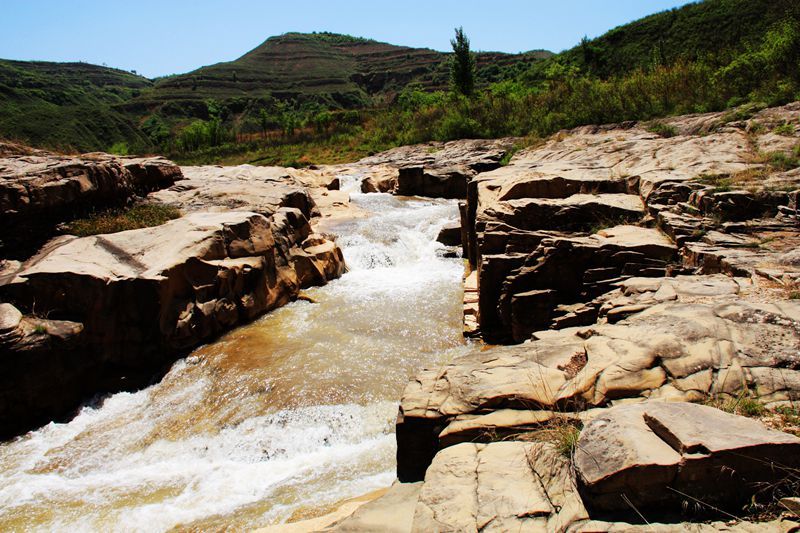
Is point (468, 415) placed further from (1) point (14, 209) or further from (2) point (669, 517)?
(1) point (14, 209)

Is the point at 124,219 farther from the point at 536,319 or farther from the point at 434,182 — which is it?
the point at 434,182

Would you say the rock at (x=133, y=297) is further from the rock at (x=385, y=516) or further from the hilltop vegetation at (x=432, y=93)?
the hilltop vegetation at (x=432, y=93)

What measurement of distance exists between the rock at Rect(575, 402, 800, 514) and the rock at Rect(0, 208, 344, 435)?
7.85 metres

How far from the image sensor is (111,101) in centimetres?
10244

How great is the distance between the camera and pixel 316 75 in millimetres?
106625

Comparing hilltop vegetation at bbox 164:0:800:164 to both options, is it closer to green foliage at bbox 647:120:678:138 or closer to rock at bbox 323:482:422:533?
green foliage at bbox 647:120:678:138

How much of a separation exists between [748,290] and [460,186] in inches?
652

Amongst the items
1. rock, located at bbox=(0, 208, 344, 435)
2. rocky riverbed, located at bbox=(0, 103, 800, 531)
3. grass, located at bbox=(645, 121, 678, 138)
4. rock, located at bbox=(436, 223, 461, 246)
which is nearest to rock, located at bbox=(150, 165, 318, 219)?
rocky riverbed, located at bbox=(0, 103, 800, 531)

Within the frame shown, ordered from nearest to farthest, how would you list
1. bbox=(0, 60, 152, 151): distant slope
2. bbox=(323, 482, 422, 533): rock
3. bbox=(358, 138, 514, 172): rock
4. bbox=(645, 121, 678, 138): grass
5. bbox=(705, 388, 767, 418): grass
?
bbox=(323, 482, 422, 533): rock
bbox=(705, 388, 767, 418): grass
bbox=(645, 121, 678, 138): grass
bbox=(358, 138, 514, 172): rock
bbox=(0, 60, 152, 151): distant slope

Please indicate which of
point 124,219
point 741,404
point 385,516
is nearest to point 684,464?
point 741,404

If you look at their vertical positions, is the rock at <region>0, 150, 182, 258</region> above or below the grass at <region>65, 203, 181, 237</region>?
above

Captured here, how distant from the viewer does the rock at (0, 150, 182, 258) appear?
8.60 meters

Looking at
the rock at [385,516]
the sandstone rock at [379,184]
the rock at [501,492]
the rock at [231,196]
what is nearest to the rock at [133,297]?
the rock at [231,196]

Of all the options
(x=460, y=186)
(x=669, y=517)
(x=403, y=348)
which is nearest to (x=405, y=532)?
(x=669, y=517)
